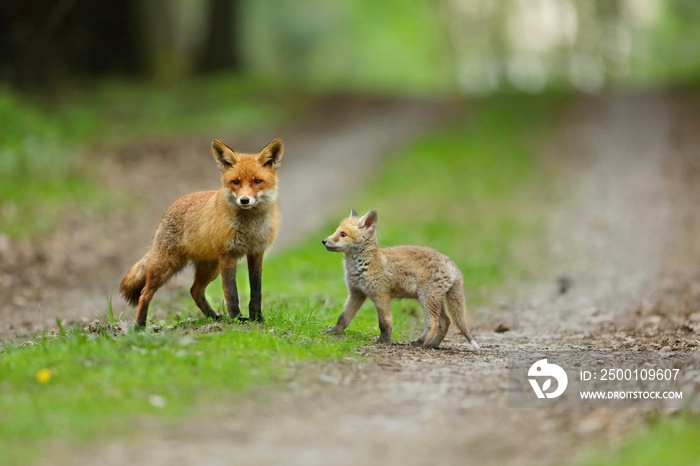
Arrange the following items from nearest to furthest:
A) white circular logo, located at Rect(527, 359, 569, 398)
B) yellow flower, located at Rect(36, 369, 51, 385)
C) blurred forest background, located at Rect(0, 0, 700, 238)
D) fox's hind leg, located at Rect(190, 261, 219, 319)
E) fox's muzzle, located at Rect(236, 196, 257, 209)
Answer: yellow flower, located at Rect(36, 369, 51, 385) < white circular logo, located at Rect(527, 359, 569, 398) < fox's muzzle, located at Rect(236, 196, 257, 209) < fox's hind leg, located at Rect(190, 261, 219, 319) < blurred forest background, located at Rect(0, 0, 700, 238)

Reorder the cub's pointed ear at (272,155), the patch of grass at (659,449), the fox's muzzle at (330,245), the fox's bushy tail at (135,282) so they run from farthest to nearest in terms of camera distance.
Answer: the fox's bushy tail at (135,282), the fox's muzzle at (330,245), the cub's pointed ear at (272,155), the patch of grass at (659,449)

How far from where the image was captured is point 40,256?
14609mm

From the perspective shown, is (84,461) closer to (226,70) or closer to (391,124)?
(391,124)

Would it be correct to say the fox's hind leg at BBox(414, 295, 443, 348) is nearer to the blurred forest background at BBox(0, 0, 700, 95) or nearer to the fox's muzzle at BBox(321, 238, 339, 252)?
the fox's muzzle at BBox(321, 238, 339, 252)

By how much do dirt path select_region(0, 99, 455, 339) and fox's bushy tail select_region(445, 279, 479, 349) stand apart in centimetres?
453

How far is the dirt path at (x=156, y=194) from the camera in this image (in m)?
12.9

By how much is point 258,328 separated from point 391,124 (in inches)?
854

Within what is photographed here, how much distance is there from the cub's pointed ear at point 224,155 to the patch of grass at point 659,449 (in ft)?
16.0

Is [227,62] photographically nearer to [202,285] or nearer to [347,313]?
[202,285]

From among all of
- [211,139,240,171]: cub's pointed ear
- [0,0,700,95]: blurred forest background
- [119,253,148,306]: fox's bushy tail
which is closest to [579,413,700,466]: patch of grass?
[211,139,240,171]: cub's pointed ear

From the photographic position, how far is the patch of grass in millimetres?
5160

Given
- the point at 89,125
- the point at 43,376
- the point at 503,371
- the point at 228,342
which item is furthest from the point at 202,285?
the point at 89,125

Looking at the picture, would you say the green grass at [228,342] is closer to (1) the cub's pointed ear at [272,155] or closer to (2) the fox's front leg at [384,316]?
(2) the fox's front leg at [384,316]

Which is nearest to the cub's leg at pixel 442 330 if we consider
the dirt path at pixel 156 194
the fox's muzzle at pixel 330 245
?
the fox's muzzle at pixel 330 245
